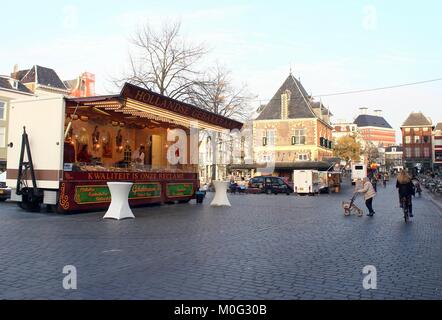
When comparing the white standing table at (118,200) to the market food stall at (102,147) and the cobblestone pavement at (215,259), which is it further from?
the market food stall at (102,147)

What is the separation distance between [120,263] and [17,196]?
964cm

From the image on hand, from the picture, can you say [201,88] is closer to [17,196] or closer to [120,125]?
[120,125]

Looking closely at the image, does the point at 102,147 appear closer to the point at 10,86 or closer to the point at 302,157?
the point at 10,86

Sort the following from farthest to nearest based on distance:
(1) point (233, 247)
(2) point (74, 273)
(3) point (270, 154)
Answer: (3) point (270, 154) → (1) point (233, 247) → (2) point (74, 273)

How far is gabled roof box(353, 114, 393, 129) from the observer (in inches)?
6161

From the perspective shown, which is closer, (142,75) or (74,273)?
(74,273)

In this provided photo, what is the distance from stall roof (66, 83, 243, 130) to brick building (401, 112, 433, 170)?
93845 mm

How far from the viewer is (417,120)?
103312mm

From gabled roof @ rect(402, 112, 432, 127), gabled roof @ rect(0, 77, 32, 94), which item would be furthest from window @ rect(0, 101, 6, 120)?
gabled roof @ rect(402, 112, 432, 127)

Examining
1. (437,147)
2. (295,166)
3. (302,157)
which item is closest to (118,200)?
(295,166)

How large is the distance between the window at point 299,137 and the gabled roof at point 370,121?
108790mm

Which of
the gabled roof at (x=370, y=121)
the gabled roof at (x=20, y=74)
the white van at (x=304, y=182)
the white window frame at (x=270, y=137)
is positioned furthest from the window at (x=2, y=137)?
the gabled roof at (x=370, y=121)

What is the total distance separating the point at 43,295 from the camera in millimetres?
4898
